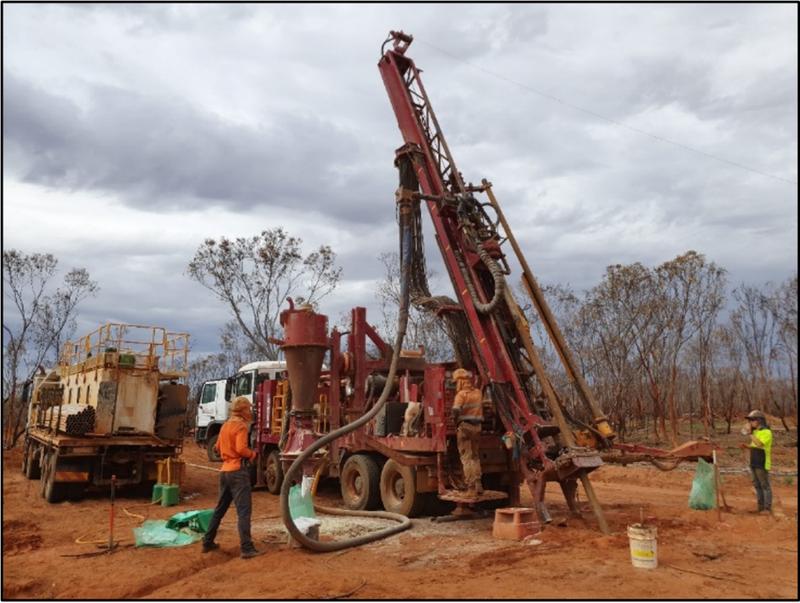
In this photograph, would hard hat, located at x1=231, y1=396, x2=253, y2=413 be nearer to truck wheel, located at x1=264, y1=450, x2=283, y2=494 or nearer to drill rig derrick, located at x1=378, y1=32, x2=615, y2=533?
drill rig derrick, located at x1=378, y1=32, x2=615, y2=533

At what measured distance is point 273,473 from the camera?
1502 cm

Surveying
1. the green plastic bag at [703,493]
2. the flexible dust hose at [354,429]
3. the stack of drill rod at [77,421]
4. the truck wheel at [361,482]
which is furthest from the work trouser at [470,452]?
the stack of drill rod at [77,421]

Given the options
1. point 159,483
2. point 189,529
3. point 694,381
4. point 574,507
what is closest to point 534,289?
point 574,507

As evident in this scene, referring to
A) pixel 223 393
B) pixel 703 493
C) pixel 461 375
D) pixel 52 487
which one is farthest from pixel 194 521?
Result: pixel 223 393

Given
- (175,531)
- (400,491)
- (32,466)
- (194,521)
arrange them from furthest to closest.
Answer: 1. (32,466)
2. (400,491)
3. (194,521)
4. (175,531)

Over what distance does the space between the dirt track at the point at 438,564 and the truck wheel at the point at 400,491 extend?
0.28 metres

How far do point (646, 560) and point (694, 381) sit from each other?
141 feet

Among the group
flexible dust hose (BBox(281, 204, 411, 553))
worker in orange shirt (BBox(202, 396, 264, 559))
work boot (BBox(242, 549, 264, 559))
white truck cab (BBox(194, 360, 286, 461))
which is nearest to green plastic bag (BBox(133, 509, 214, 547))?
worker in orange shirt (BBox(202, 396, 264, 559))

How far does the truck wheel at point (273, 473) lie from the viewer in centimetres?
1474

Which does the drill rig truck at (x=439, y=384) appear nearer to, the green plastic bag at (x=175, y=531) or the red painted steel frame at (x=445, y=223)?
the red painted steel frame at (x=445, y=223)

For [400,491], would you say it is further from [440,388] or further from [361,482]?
[440,388]

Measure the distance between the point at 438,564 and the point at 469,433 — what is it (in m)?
2.62

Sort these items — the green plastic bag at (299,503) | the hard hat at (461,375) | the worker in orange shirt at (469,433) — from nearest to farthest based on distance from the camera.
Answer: the green plastic bag at (299,503), the worker in orange shirt at (469,433), the hard hat at (461,375)

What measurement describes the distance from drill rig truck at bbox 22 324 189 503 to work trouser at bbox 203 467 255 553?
6.91 meters
